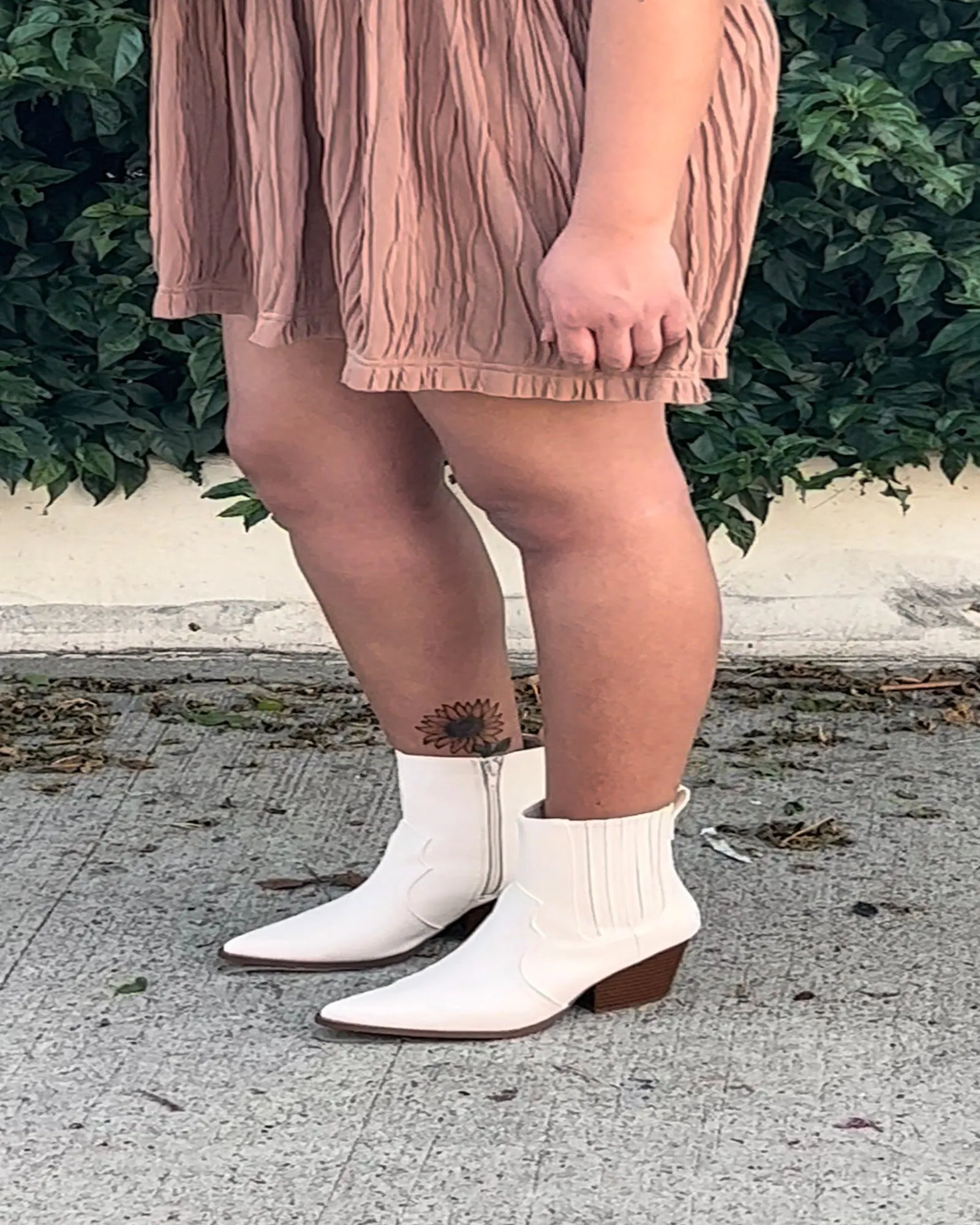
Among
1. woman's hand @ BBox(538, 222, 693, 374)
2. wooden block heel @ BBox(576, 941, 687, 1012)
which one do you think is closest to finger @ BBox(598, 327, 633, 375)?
woman's hand @ BBox(538, 222, 693, 374)

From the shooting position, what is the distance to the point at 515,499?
1.65m

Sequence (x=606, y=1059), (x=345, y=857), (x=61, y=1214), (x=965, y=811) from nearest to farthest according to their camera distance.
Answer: (x=61, y=1214)
(x=606, y=1059)
(x=345, y=857)
(x=965, y=811)

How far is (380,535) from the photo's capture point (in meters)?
1.85

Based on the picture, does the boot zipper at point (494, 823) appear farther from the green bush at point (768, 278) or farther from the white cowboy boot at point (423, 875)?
the green bush at point (768, 278)

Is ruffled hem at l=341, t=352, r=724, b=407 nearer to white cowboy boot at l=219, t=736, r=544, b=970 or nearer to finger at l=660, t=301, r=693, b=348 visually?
finger at l=660, t=301, r=693, b=348

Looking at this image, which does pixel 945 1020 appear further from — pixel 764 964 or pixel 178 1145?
pixel 178 1145

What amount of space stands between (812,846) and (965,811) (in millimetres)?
274

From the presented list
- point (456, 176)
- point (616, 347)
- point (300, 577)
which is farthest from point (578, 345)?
point (300, 577)

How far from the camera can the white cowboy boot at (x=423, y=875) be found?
195cm

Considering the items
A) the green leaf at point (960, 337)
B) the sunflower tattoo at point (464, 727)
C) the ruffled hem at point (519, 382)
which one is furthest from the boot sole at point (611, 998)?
the green leaf at point (960, 337)

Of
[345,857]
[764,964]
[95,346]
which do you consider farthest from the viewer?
[95,346]

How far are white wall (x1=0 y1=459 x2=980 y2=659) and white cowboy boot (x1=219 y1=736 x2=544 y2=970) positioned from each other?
121cm

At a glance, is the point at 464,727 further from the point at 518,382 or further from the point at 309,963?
the point at 518,382

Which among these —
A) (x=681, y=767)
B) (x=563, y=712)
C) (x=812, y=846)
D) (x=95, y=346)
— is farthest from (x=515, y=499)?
(x=95, y=346)
